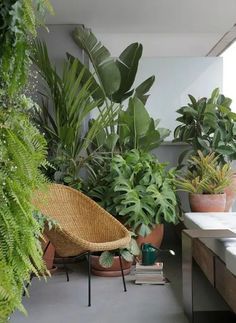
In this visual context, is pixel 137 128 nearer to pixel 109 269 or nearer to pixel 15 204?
pixel 109 269

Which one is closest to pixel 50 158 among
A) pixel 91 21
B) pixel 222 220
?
pixel 91 21

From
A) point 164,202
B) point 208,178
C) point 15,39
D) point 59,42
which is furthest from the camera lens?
point 59,42

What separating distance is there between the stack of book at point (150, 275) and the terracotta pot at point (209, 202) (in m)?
0.94

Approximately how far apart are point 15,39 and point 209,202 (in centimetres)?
326

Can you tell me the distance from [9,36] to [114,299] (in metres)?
2.29

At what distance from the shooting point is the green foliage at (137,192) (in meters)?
4.11

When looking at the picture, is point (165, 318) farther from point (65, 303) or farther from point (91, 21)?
point (91, 21)

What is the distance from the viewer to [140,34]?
19.0ft

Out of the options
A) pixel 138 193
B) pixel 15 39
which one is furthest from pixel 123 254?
pixel 15 39

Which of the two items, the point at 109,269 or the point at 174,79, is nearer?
the point at 109,269

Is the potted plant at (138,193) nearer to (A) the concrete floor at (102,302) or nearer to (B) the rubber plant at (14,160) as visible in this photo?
(A) the concrete floor at (102,302)

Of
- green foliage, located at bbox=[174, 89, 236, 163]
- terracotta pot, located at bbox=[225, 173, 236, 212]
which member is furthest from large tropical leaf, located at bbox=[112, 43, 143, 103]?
terracotta pot, located at bbox=[225, 173, 236, 212]

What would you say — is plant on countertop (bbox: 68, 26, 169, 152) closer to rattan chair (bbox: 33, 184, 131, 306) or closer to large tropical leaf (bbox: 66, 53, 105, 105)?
large tropical leaf (bbox: 66, 53, 105, 105)

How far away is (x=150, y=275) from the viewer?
3.71 m
